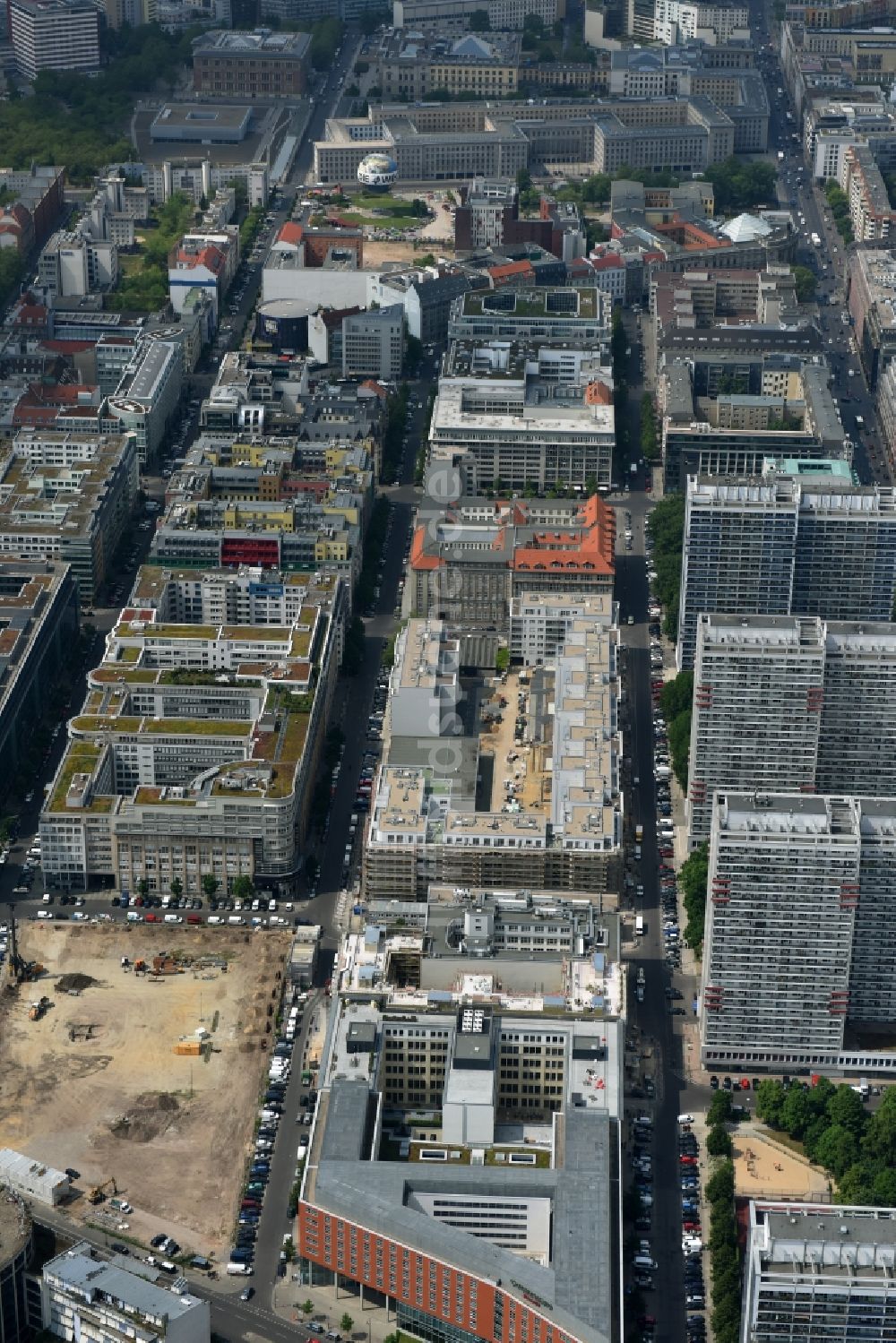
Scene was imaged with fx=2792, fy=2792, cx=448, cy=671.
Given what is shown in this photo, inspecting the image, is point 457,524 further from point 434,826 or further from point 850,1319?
point 850,1319

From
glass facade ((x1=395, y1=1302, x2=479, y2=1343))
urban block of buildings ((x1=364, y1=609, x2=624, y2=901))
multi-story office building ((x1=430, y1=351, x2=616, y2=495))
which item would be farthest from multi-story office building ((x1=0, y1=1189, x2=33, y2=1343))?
multi-story office building ((x1=430, y1=351, x2=616, y2=495))

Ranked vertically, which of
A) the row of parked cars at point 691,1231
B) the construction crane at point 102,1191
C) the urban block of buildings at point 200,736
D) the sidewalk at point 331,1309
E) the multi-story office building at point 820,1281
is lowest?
the sidewalk at point 331,1309

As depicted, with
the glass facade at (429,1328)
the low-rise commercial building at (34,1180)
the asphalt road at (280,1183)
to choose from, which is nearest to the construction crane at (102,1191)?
the low-rise commercial building at (34,1180)

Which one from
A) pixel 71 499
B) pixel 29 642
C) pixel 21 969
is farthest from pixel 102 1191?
pixel 71 499

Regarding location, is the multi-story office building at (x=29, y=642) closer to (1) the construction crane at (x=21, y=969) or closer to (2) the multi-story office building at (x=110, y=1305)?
(1) the construction crane at (x=21, y=969)

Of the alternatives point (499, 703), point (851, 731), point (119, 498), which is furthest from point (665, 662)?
point (119, 498)

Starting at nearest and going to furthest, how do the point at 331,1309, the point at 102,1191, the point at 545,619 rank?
the point at 331,1309
the point at 102,1191
the point at 545,619

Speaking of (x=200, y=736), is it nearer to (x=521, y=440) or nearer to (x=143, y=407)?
(x=143, y=407)
